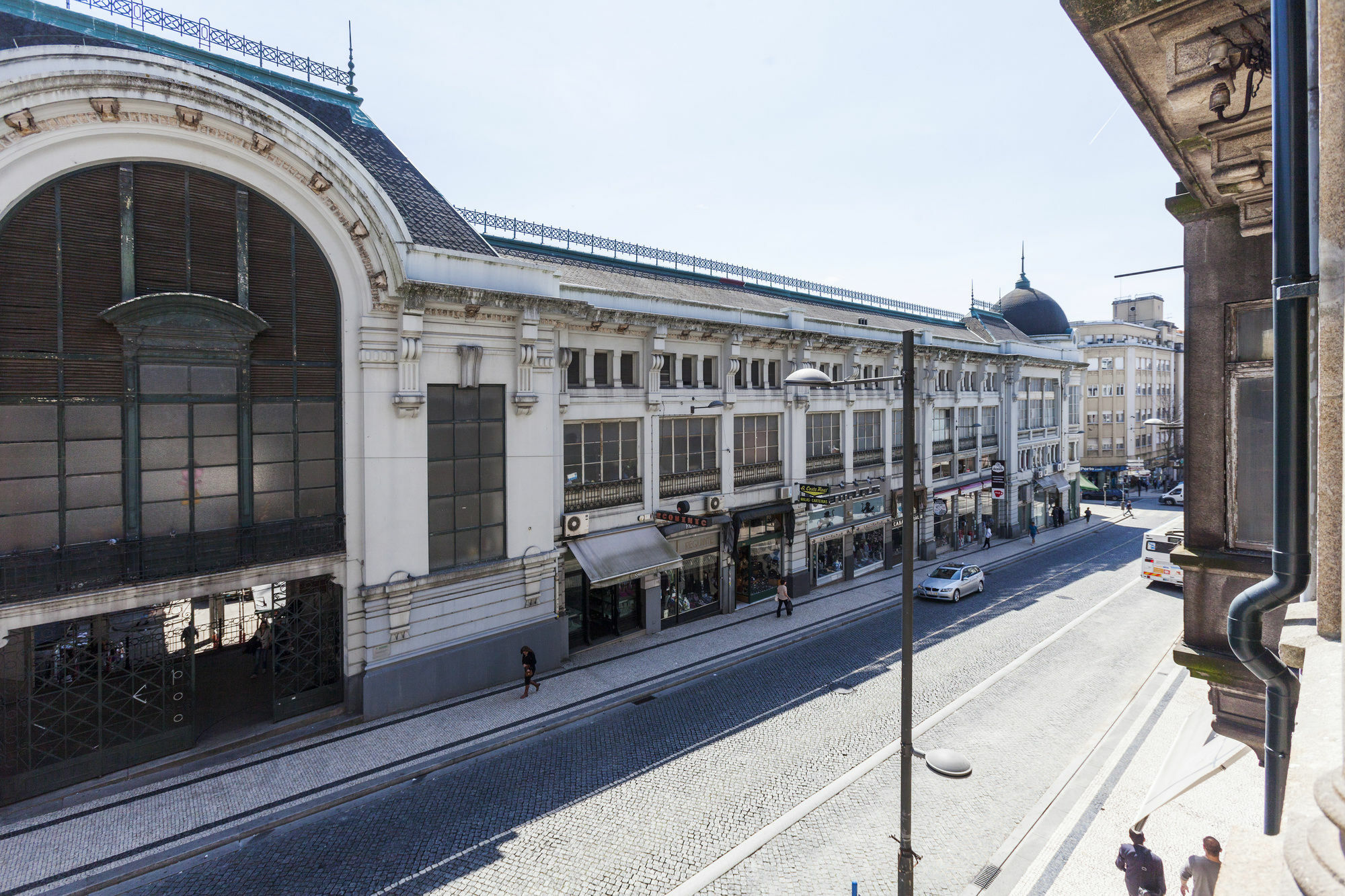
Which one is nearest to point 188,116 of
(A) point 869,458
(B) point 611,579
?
(B) point 611,579

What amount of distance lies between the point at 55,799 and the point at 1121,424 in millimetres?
83417

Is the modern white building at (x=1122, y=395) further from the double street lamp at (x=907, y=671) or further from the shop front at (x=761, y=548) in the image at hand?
the double street lamp at (x=907, y=671)

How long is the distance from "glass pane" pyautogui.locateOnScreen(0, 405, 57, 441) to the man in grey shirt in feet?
69.4

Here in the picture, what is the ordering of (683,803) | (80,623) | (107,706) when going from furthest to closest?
1. (80,623)
2. (107,706)
3. (683,803)

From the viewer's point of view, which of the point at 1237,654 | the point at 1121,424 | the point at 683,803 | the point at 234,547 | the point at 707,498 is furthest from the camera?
the point at 1121,424

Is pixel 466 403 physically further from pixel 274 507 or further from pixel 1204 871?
pixel 1204 871

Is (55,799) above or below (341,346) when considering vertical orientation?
below

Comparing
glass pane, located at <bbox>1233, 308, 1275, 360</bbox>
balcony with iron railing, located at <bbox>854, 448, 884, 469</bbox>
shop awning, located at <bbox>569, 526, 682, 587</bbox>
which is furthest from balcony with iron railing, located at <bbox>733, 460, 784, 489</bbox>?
glass pane, located at <bbox>1233, 308, 1275, 360</bbox>

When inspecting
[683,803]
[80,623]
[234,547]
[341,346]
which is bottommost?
[683,803]

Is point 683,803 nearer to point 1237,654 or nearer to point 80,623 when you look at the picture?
point 1237,654

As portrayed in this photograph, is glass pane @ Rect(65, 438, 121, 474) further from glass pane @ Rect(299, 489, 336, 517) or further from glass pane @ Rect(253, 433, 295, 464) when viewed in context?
glass pane @ Rect(299, 489, 336, 517)

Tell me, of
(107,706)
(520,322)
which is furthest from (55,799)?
(520,322)

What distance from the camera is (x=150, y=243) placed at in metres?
14.4

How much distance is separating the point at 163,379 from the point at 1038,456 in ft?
169
